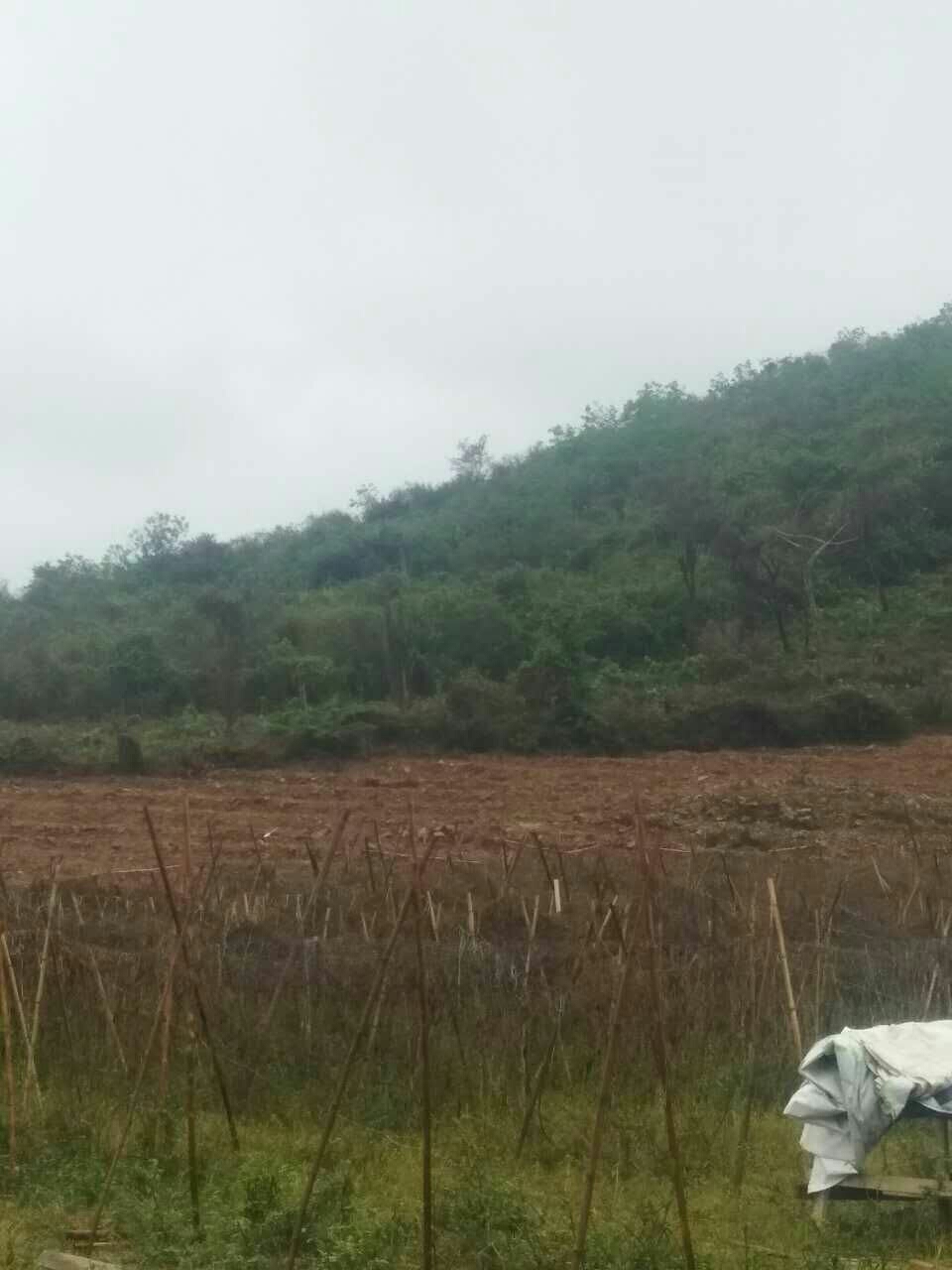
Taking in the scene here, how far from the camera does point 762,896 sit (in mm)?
9539

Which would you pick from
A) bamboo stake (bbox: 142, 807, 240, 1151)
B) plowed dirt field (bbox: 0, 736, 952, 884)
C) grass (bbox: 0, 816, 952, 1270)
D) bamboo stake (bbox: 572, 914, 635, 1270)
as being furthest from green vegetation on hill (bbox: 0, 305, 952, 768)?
bamboo stake (bbox: 572, 914, 635, 1270)

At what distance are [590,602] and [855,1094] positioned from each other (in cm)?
2368

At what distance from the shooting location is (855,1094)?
4680 millimetres

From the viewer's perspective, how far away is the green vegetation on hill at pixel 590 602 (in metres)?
20.5

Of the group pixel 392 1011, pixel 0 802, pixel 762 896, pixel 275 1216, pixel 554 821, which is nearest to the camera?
pixel 275 1216

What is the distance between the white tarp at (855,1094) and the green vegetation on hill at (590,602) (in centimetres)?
1526

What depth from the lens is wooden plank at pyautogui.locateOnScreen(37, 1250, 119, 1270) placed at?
14.1ft

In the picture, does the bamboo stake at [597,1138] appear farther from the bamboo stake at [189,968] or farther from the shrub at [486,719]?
the shrub at [486,719]

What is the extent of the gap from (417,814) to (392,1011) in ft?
28.2

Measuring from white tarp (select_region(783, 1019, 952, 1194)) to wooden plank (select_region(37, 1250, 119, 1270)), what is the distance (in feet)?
7.53

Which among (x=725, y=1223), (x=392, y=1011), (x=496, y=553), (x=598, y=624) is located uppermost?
(x=496, y=553)

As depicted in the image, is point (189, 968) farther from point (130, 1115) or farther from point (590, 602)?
point (590, 602)

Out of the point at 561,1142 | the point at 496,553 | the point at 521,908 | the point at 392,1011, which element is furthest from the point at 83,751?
the point at 496,553

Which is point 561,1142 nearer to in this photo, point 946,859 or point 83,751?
point 946,859
